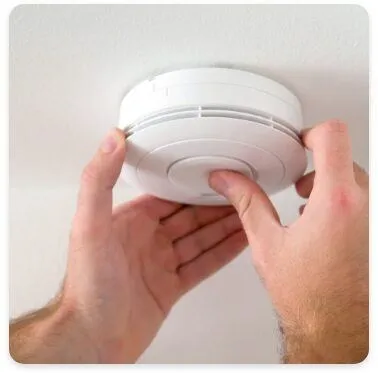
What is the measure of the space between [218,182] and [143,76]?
0.47 feet

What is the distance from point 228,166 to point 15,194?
10.7 inches

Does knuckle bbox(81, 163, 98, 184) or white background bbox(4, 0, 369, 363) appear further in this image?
knuckle bbox(81, 163, 98, 184)

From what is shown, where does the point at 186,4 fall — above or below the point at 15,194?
above

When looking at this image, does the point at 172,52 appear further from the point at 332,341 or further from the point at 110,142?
the point at 332,341

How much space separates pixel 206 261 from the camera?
0.75m

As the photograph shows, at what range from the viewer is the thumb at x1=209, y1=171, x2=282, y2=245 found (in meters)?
0.59

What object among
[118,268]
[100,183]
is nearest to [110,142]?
[100,183]

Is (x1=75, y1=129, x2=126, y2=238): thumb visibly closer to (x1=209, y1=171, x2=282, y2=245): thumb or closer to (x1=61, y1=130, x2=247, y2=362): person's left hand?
(x1=61, y1=130, x2=247, y2=362): person's left hand

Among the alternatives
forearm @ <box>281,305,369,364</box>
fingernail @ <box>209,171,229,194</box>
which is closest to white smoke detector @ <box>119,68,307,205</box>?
fingernail @ <box>209,171,229,194</box>

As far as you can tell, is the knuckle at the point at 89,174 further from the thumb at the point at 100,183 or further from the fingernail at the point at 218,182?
the fingernail at the point at 218,182

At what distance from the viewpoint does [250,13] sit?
1.52 feet

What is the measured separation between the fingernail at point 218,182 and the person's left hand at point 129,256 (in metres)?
0.10

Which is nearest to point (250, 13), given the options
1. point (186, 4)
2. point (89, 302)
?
point (186, 4)
